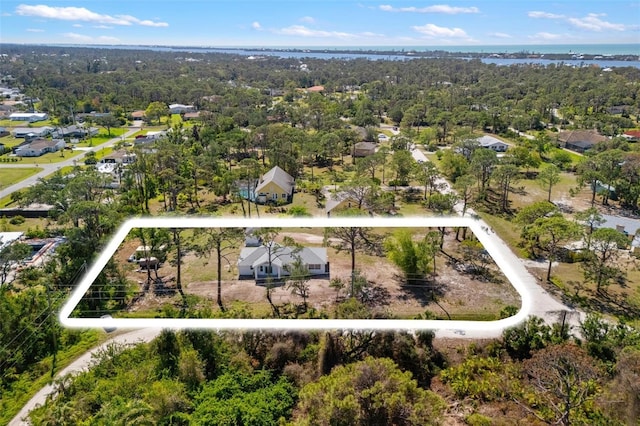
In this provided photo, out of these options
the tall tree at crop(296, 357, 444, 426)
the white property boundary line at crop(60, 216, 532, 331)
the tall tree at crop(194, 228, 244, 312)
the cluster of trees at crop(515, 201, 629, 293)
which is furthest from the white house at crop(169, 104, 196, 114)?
the tall tree at crop(296, 357, 444, 426)

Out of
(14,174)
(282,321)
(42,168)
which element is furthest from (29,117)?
(282,321)

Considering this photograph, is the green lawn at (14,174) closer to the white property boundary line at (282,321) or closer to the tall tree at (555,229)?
the white property boundary line at (282,321)

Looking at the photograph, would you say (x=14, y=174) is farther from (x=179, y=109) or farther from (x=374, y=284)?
(x=374, y=284)

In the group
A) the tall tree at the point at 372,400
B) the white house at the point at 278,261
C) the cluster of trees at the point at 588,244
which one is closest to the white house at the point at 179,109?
the cluster of trees at the point at 588,244

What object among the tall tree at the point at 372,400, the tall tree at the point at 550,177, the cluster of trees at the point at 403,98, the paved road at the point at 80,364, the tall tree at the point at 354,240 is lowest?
the paved road at the point at 80,364

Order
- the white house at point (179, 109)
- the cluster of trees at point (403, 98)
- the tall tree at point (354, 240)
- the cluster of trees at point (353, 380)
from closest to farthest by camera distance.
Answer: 1. the cluster of trees at point (353, 380)
2. the tall tree at point (354, 240)
3. the cluster of trees at point (403, 98)
4. the white house at point (179, 109)

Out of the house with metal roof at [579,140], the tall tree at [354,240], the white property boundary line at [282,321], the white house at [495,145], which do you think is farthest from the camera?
the house with metal roof at [579,140]

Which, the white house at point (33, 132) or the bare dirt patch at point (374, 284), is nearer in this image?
the bare dirt patch at point (374, 284)
